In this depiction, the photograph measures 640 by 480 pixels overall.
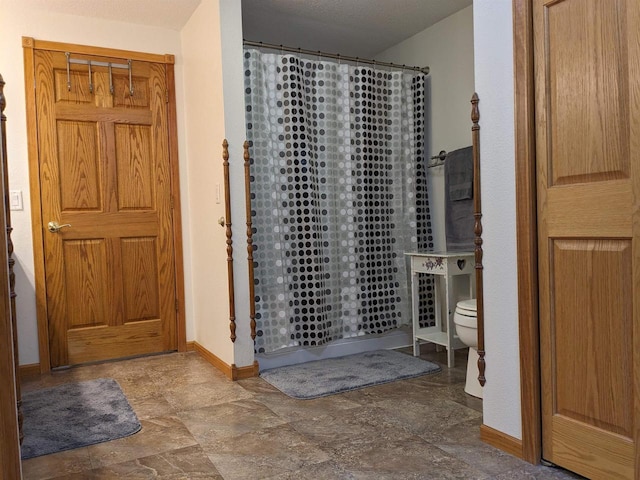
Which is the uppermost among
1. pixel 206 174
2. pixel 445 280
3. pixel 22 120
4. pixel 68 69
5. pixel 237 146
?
pixel 68 69

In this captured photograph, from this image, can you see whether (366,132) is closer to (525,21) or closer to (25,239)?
(525,21)

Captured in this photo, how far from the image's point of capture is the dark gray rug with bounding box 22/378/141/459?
2.13 meters

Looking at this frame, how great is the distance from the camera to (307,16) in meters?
3.49

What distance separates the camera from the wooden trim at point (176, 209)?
361 cm

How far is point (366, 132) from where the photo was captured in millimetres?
3406

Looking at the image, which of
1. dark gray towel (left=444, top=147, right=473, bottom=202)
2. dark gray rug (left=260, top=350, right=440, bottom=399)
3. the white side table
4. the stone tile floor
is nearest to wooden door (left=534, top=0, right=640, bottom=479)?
the stone tile floor

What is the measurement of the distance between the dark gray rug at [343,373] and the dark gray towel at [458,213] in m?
0.81

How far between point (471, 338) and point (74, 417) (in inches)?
78.0

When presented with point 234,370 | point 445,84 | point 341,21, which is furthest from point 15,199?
point 445,84

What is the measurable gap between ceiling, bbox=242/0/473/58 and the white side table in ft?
5.45

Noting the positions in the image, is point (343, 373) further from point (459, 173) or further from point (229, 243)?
point (459, 173)

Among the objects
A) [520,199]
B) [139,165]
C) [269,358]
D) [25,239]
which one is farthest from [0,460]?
[139,165]

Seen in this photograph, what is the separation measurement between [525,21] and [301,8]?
1.95 metres

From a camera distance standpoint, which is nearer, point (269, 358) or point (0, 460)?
point (0, 460)
